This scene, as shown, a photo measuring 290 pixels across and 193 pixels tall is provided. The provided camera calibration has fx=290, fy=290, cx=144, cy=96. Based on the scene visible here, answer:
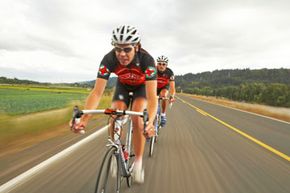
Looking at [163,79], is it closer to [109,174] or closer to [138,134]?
[138,134]

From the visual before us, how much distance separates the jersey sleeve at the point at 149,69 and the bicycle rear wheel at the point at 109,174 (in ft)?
3.42

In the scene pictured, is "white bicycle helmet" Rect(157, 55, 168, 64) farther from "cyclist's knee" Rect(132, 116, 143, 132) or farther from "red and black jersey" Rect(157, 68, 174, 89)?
"cyclist's knee" Rect(132, 116, 143, 132)

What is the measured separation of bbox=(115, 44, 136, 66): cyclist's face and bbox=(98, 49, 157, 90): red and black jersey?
0.71 feet

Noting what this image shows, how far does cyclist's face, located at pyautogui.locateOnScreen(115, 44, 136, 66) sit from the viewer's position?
10.8 ft

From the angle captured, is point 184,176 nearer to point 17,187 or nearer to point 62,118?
point 17,187

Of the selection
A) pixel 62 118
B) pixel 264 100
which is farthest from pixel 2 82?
pixel 62 118

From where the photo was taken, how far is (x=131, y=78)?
159 inches

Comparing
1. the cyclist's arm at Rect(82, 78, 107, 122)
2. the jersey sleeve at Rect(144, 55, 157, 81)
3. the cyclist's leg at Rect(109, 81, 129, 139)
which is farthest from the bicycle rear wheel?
the cyclist's leg at Rect(109, 81, 129, 139)

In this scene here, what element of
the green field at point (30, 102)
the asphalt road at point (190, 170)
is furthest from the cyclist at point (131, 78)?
the green field at point (30, 102)

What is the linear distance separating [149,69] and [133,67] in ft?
0.94

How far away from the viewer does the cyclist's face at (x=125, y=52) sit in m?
3.29

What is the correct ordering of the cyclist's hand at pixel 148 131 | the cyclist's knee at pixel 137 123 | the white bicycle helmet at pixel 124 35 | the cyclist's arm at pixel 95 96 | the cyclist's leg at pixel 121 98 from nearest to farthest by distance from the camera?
the cyclist's hand at pixel 148 131, the white bicycle helmet at pixel 124 35, the cyclist's arm at pixel 95 96, the cyclist's knee at pixel 137 123, the cyclist's leg at pixel 121 98

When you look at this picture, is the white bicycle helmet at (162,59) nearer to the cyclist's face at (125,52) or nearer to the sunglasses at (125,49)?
the cyclist's face at (125,52)

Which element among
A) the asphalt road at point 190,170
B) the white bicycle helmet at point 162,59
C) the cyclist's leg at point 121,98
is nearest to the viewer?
the asphalt road at point 190,170
